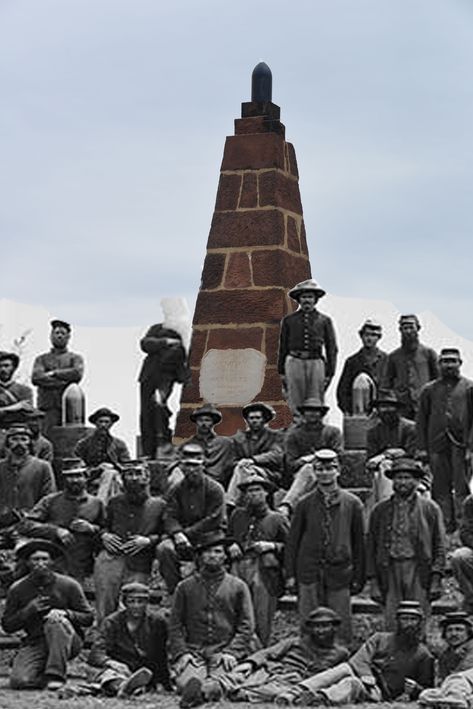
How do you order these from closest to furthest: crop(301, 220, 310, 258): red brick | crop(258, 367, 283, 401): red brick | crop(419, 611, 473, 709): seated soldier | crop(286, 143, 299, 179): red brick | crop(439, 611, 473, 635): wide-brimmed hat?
1. crop(419, 611, 473, 709): seated soldier
2. crop(439, 611, 473, 635): wide-brimmed hat
3. crop(258, 367, 283, 401): red brick
4. crop(286, 143, 299, 179): red brick
5. crop(301, 220, 310, 258): red brick

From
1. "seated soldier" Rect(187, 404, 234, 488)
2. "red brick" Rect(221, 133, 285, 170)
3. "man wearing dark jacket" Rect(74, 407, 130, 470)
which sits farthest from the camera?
"red brick" Rect(221, 133, 285, 170)

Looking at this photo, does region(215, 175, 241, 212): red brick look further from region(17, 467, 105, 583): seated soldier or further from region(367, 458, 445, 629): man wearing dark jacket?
region(367, 458, 445, 629): man wearing dark jacket

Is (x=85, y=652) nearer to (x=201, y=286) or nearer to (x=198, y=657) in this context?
(x=198, y=657)

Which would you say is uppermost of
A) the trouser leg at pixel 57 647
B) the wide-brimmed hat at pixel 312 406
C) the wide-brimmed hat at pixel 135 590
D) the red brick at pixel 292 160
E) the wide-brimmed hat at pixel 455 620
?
the red brick at pixel 292 160

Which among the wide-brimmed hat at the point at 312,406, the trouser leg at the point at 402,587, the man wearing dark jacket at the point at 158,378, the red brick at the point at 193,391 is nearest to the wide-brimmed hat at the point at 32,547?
the trouser leg at the point at 402,587

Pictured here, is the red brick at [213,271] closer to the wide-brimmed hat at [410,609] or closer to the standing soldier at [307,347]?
the standing soldier at [307,347]

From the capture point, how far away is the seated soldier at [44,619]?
13.6 meters

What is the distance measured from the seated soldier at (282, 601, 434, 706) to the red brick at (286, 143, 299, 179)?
361 inches

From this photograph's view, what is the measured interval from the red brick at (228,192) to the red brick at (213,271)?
57 centimetres

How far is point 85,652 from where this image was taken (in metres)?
14.7

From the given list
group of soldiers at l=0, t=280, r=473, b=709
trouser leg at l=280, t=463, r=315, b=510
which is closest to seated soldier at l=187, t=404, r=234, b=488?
group of soldiers at l=0, t=280, r=473, b=709

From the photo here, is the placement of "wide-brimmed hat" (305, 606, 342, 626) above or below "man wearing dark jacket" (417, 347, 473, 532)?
below

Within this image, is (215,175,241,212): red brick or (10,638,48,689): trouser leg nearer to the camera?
(10,638,48,689): trouser leg

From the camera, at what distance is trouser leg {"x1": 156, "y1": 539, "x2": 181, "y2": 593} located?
1468 centimetres
